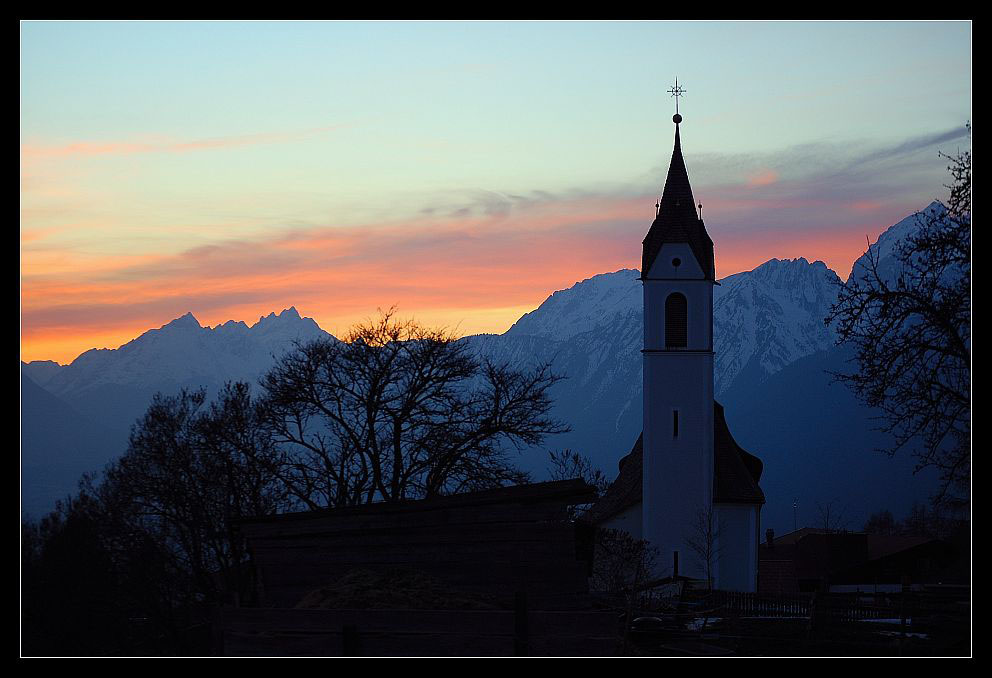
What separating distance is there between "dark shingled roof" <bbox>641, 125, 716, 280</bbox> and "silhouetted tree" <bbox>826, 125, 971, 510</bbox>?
38.4 m

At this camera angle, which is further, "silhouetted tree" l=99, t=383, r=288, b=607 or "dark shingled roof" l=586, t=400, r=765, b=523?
"dark shingled roof" l=586, t=400, r=765, b=523

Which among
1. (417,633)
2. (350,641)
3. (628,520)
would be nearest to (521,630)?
(417,633)

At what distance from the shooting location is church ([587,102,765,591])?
57094mm

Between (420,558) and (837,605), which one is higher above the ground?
(420,558)

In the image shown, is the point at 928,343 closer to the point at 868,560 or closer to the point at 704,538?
the point at 704,538

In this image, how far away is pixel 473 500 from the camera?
19.9m

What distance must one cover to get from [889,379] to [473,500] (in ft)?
21.7

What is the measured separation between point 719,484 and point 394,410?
84.4ft

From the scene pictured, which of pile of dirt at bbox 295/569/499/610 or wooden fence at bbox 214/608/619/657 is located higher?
pile of dirt at bbox 295/569/499/610

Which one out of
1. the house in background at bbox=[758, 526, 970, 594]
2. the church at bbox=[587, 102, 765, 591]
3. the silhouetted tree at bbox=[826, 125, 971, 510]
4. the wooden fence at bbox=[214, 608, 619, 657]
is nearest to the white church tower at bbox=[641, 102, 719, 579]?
the church at bbox=[587, 102, 765, 591]

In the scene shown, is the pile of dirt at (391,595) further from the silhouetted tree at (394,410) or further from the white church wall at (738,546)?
the white church wall at (738,546)

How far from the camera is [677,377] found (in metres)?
58.2

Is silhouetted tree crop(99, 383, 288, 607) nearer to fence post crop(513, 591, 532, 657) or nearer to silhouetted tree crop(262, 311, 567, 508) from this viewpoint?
silhouetted tree crop(262, 311, 567, 508)

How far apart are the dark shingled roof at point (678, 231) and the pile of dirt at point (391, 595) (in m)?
39.2
